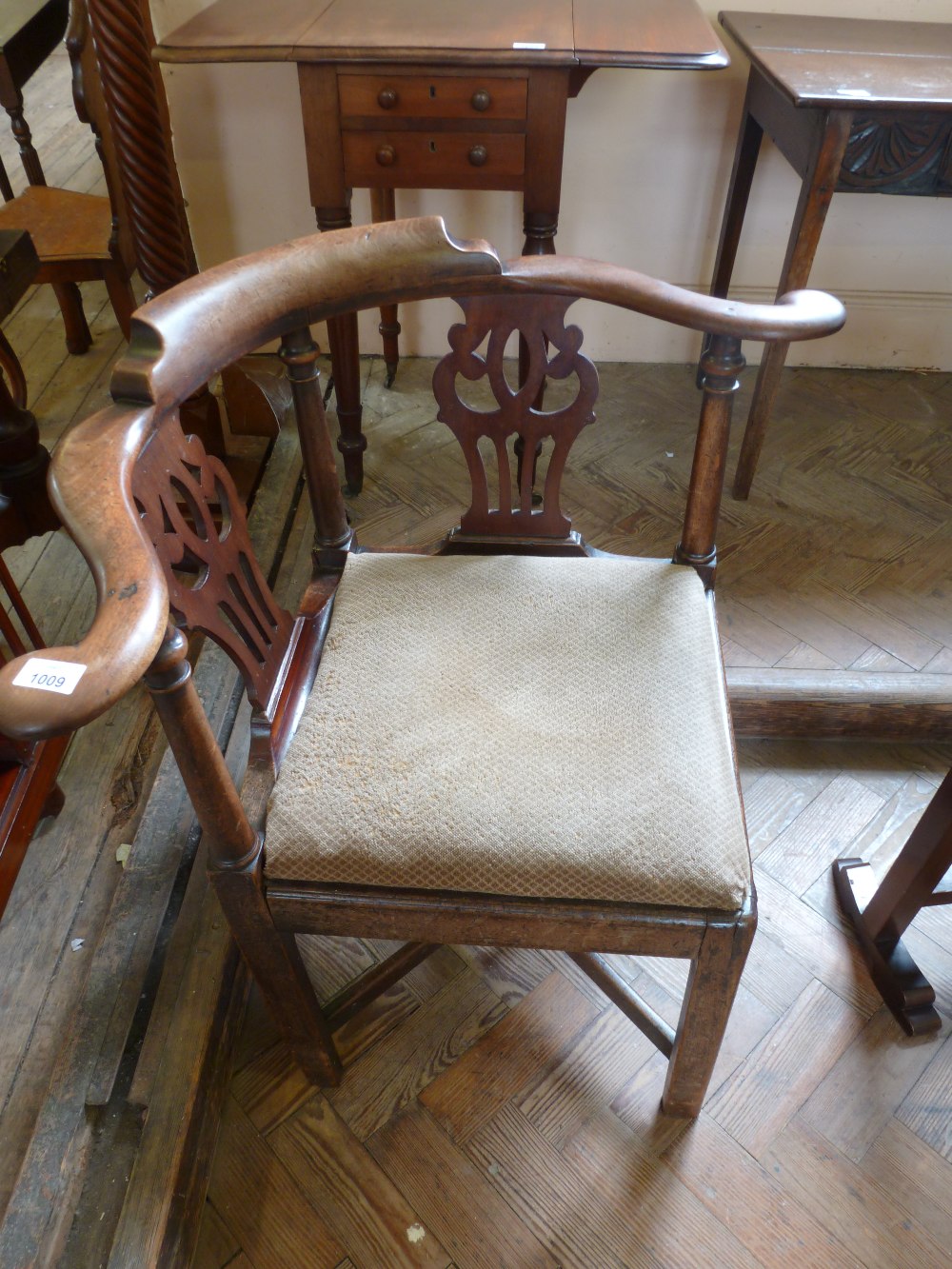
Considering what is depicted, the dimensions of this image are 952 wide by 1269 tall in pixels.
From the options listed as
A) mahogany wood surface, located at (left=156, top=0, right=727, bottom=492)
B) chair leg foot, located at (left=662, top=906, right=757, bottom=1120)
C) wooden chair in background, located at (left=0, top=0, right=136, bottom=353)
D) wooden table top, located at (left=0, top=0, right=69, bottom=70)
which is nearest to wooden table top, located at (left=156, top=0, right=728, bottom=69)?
mahogany wood surface, located at (left=156, top=0, right=727, bottom=492)

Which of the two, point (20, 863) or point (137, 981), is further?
point (20, 863)

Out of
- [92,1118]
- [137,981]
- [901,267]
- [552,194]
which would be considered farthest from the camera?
[901,267]

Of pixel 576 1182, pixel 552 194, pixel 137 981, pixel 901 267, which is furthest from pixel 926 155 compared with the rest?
pixel 137 981

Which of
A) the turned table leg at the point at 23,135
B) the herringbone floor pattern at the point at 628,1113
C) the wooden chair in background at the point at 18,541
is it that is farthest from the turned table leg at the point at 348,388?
the turned table leg at the point at 23,135

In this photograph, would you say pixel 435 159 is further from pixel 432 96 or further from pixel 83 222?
pixel 83 222

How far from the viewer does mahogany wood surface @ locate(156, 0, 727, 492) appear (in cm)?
133

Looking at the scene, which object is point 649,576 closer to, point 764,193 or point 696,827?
point 696,827

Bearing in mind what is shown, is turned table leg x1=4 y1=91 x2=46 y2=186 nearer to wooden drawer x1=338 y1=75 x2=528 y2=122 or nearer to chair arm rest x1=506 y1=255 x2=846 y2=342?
wooden drawer x1=338 y1=75 x2=528 y2=122

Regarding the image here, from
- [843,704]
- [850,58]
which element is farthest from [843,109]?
[843,704]

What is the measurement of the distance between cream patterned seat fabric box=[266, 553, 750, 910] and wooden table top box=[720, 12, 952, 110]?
932mm

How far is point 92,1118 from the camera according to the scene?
3.33ft

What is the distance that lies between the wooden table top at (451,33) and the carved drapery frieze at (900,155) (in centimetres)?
29

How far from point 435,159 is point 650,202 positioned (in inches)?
33.5

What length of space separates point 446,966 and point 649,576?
60 cm
